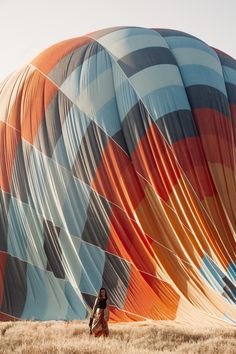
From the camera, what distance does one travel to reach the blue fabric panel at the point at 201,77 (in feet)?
32.7

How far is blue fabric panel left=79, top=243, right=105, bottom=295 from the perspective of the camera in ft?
29.5

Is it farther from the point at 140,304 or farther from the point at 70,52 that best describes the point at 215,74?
the point at 140,304

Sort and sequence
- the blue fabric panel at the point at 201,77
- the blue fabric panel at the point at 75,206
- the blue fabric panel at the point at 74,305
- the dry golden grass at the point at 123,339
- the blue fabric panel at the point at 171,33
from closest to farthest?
the dry golden grass at the point at 123,339 → the blue fabric panel at the point at 74,305 → the blue fabric panel at the point at 75,206 → the blue fabric panel at the point at 201,77 → the blue fabric panel at the point at 171,33

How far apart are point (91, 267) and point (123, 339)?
95.1 inches

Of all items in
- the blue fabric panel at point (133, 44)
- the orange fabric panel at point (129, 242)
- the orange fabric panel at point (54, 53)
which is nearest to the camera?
the orange fabric panel at point (129, 242)

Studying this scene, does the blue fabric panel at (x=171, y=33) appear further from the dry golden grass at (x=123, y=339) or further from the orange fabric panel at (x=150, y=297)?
the dry golden grass at (x=123, y=339)

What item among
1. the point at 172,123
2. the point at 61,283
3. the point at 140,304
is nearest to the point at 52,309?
the point at 61,283

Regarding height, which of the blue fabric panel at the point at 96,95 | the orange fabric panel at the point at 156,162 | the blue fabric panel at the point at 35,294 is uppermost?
the blue fabric panel at the point at 96,95

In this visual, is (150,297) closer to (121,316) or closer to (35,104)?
(121,316)

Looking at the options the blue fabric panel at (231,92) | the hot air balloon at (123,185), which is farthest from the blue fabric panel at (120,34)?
the blue fabric panel at (231,92)

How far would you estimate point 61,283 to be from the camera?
30.4 ft

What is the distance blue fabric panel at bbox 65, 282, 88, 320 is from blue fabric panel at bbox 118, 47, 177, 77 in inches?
170

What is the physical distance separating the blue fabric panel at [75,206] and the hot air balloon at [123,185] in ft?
0.06

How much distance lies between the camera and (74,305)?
9047 millimetres
